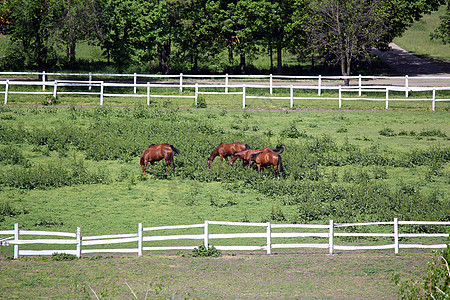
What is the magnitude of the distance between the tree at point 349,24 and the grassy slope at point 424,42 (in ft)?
93.2

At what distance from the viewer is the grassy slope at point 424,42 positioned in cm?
7012

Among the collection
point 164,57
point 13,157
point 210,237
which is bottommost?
point 210,237

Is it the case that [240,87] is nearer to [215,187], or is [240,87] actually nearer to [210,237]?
[215,187]

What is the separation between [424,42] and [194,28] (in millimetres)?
40410

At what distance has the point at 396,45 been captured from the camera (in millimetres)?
78250

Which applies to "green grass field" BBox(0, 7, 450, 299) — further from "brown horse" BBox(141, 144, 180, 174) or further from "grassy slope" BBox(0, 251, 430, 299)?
"brown horse" BBox(141, 144, 180, 174)

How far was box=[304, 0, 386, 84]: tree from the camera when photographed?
133 feet

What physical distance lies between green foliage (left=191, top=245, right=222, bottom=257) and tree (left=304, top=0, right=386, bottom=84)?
27.8m

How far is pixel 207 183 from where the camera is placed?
21359mm

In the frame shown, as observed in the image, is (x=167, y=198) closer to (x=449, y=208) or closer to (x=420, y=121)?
(x=449, y=208)

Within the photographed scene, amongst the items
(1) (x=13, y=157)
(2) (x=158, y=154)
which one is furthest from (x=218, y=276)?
(1) (x=13, y=157)

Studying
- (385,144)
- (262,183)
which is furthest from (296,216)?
(385,144)

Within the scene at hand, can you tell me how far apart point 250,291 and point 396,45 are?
71.9 metres

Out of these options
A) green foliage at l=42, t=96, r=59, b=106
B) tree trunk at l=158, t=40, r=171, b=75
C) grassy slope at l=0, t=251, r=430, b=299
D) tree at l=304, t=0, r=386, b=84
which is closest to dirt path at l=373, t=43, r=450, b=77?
tree at l=304, t=0, r=386, b=84
